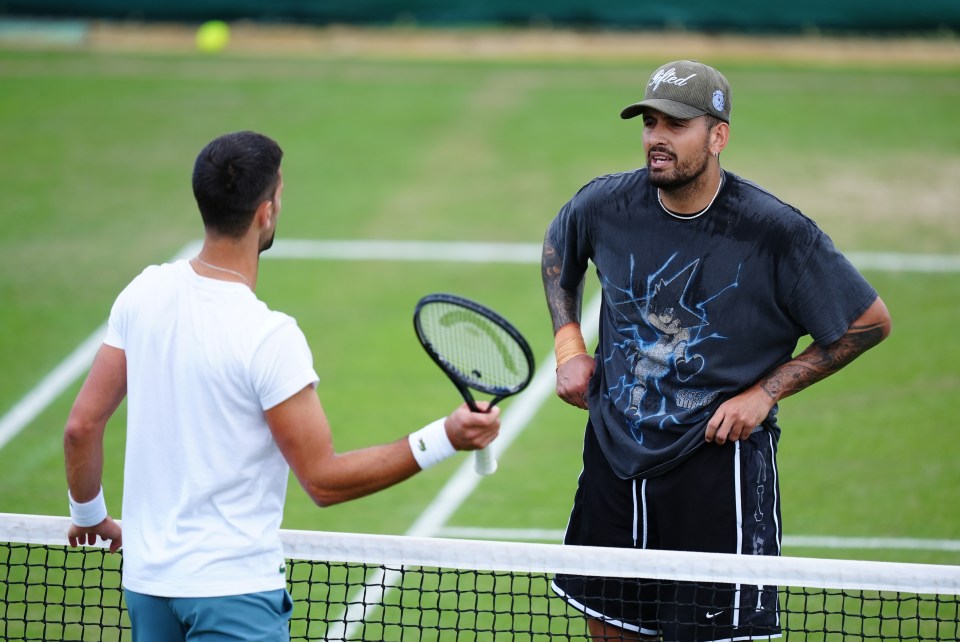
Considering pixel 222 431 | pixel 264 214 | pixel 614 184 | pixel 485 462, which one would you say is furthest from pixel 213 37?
pixel 222 431

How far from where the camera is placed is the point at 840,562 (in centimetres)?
399

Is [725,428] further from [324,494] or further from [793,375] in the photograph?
[324,494]

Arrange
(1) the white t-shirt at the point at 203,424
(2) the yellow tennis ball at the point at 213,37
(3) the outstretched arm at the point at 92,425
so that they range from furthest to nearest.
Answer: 1. (2) the yellow tennis ball at the point at 213,37
2. (3) the outstretched arm at the point at 92,425
3. (1) the white t-shirt at the point at 203,424

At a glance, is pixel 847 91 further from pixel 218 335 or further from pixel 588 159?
pixel 218 335

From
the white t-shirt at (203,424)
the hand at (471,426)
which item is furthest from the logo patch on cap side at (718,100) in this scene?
the white t-shirt at (203,424)

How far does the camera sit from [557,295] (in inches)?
187

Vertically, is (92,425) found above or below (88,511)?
above

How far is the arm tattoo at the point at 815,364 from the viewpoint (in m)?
4.11

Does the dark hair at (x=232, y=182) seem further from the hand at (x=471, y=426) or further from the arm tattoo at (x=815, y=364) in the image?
the arm tattoo at (x=815, y=364)

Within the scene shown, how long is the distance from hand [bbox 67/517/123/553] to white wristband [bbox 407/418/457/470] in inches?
41.7

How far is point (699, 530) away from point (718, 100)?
147 centimetres

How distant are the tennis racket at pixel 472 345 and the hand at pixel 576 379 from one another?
61 centimetres

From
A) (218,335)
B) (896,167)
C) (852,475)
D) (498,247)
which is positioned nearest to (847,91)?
(896,167)

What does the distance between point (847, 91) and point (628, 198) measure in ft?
41.3
